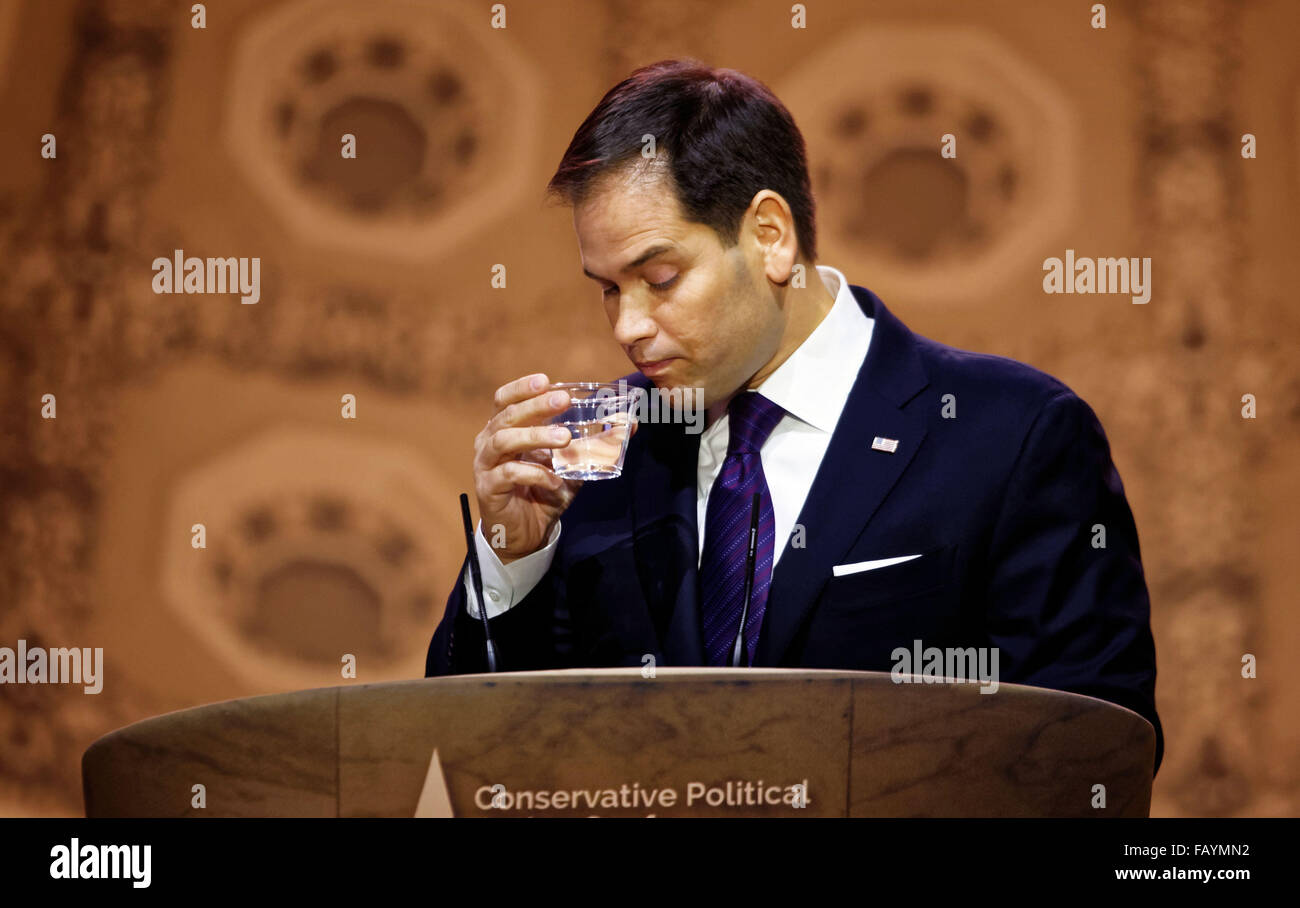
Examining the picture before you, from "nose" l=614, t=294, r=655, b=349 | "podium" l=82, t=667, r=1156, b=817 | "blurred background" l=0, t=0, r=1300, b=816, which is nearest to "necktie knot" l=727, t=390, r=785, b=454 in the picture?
"nose" l=614, t=294, r=655, b=349

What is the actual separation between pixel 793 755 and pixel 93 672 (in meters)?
2.86

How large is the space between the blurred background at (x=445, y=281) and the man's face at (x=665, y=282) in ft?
4.43

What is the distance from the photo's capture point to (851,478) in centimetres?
176

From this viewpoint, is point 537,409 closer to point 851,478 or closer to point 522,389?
point 522,389

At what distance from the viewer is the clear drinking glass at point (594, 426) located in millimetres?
1749

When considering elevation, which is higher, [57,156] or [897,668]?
[57,156]

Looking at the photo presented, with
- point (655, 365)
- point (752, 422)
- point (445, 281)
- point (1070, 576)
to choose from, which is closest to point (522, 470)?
point (655, 365)

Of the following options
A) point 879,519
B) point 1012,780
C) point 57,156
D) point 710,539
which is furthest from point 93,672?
point 1012,780

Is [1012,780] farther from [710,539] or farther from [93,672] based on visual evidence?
[93,672]

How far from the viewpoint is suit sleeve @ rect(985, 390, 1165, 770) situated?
156 cm

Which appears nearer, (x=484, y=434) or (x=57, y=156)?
(x=484, y=434)

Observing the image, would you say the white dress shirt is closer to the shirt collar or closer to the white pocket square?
the shirt collar

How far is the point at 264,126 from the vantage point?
10.4 ft

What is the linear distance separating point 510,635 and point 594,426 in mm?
371
